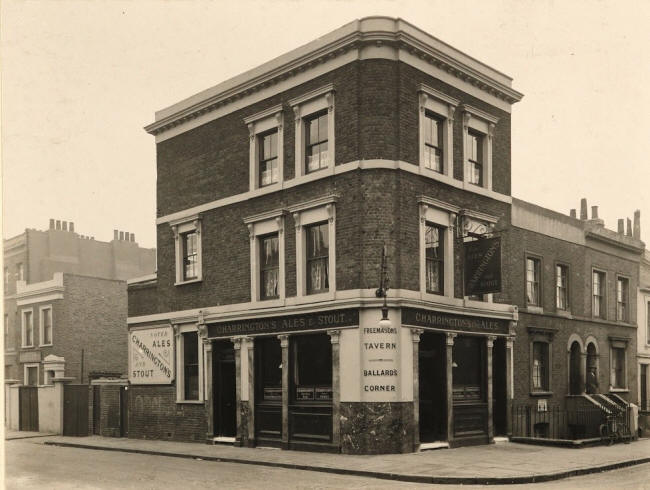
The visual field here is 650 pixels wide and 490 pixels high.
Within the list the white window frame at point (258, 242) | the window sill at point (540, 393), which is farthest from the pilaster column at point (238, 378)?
the window sill at point (540, 393)

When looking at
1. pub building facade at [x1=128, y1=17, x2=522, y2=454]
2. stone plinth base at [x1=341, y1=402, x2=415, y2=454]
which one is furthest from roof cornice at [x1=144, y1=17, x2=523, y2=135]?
stone plinth base at [x1=341, y1=402, x2=415, y2=454]

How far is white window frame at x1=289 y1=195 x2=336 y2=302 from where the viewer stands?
759 inches

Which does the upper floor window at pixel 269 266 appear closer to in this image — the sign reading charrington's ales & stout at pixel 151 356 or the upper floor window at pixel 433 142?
the sign reading charrington's ales & stout at pixel 151 356

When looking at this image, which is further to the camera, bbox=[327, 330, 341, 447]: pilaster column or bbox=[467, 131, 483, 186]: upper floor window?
bbox=[467, 131, 483, 186]: upper floor window

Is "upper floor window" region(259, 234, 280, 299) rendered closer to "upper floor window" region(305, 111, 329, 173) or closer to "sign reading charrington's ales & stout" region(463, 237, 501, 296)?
"upper floor window" region(305, 111, 329, 173)

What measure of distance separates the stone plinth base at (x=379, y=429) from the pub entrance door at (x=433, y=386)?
4.74 ft

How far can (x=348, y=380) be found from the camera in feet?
60.7

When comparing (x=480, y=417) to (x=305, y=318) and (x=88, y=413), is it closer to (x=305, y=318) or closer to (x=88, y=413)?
(x=305, y=318)

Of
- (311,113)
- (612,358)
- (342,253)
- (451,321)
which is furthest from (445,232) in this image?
(612,358)

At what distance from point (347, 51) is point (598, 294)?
14.9m

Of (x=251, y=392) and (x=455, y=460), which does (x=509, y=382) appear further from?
(x=251, y=392)

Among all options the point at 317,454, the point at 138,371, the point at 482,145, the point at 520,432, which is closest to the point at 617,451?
the point at 520,432

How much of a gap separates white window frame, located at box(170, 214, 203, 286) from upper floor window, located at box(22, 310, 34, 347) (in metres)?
17.6

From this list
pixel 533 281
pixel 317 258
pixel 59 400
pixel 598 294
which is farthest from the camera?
pixel 59 400
